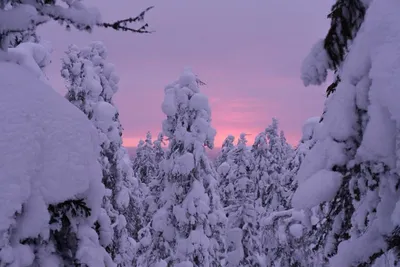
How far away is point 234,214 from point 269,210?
4.61 m

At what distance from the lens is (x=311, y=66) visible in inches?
191

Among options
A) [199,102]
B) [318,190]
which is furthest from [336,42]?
[199,102]

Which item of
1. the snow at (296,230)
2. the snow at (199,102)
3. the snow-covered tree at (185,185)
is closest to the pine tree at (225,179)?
the snow-covered tree at (185,185)

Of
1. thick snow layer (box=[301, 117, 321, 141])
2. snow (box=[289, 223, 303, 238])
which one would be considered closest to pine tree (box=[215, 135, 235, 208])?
thick snow layer (box=[301, 117, 321, 141])

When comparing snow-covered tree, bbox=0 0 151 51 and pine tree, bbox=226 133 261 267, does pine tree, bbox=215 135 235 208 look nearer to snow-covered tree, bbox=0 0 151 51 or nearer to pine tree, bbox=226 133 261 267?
pine tree, bbox=226 133 261 267

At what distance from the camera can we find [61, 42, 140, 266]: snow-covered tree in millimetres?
18156

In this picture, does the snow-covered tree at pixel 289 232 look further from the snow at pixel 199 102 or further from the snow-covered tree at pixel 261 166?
the snow-covered tree at pixel 261 166

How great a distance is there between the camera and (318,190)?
13.3 feet

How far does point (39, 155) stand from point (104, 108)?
1373 centimetres

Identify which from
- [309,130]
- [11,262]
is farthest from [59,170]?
[309,130]

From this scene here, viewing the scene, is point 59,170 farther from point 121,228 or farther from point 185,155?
point 121,228

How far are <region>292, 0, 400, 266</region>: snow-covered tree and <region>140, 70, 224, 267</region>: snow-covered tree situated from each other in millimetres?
13099

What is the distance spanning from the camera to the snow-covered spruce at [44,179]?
441 centimetres

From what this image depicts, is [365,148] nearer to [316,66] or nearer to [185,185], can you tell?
[316,66]
